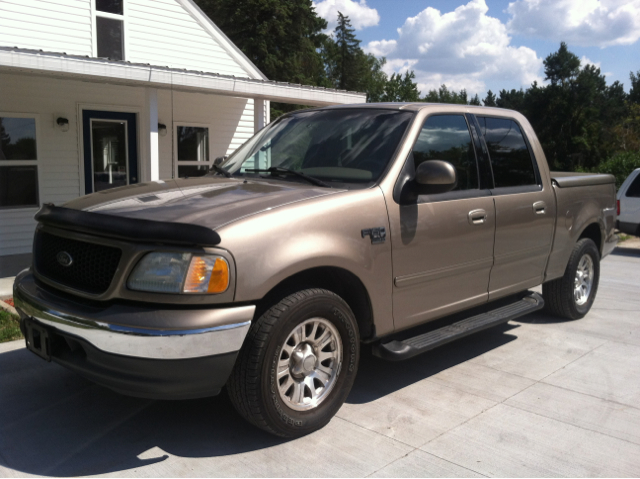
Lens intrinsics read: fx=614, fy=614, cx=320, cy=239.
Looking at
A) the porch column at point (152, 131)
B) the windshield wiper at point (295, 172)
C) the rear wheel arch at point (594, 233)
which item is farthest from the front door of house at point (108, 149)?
the rear wheel arch at point (594, 233)

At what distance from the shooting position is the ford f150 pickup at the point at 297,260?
3.03 m

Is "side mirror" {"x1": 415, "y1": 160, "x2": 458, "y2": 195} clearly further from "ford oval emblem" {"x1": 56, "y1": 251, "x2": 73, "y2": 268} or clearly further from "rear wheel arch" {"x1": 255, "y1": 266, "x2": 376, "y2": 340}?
"ford oval emblem" {"x1": 56, "y1": 251, "x2": 73, "y2": 268}

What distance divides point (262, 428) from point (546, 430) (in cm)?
175

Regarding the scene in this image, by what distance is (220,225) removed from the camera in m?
3.11

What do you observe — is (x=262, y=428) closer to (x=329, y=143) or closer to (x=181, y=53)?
(x=329, y=143)

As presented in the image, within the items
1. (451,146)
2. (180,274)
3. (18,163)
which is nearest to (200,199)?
(180,274)

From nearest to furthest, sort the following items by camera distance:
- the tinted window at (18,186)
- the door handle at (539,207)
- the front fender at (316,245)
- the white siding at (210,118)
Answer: the front fender at (316,245) < the door handle at (539,207) < the tinted window at (18,186) < the white siding at (210,118)

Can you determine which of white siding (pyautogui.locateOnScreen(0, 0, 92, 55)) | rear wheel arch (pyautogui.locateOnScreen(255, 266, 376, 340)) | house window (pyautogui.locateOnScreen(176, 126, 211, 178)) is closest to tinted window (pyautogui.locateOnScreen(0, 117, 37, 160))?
white siding (pyautogui.locateOnScreen(0, 0, 92, 55))

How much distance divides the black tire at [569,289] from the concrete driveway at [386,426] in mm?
1030

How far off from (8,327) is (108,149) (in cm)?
633

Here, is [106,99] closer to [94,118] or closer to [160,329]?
[94,118]

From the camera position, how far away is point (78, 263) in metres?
3.38

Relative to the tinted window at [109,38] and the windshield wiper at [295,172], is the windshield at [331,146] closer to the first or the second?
the windshield wiper at [295,172]

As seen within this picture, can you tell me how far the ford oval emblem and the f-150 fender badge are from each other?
1.67 metres
